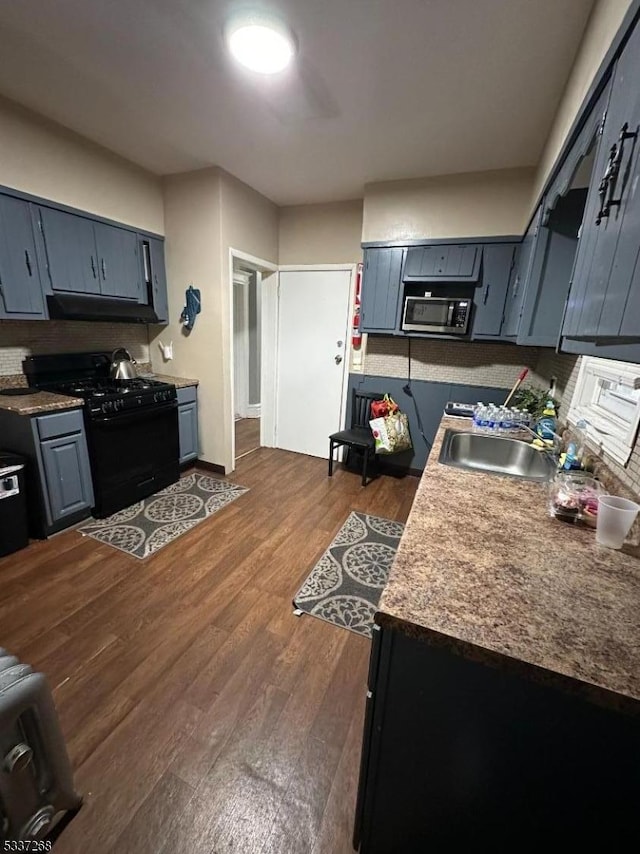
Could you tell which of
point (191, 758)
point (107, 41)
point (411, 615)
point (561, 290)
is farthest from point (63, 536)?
point (561, 290)

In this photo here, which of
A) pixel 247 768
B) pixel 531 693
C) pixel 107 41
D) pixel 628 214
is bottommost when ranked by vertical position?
pixel 247 768

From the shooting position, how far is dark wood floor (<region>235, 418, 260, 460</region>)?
13.4 ft

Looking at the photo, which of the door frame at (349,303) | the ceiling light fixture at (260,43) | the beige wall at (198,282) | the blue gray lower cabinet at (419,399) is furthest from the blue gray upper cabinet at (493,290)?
the beige wall at (198,282)

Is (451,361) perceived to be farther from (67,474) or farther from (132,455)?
(67,474)

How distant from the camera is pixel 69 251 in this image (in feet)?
8.04

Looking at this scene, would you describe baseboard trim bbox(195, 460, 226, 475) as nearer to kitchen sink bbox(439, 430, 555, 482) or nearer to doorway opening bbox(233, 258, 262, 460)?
doorway opening bbox(233, 258, 262, 460)

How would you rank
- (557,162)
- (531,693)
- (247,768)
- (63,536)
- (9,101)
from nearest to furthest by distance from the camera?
1. (531,693)
2. (247,768)
3. (557,162)
4. (9,101)
5. (63,536)

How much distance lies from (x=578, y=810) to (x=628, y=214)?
1.14 metres

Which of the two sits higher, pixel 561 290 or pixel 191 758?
pixel 561 290

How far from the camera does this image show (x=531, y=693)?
0.64 meters

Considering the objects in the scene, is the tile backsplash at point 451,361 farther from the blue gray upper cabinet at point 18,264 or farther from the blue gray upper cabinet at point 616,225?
the blue gray upper cabinet at point 18,264

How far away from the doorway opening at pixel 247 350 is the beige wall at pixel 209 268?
1112mm

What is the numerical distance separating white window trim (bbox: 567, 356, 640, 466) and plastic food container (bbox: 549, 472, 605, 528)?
0.20 metres

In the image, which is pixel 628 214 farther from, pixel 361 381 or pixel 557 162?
pixel 361 381
